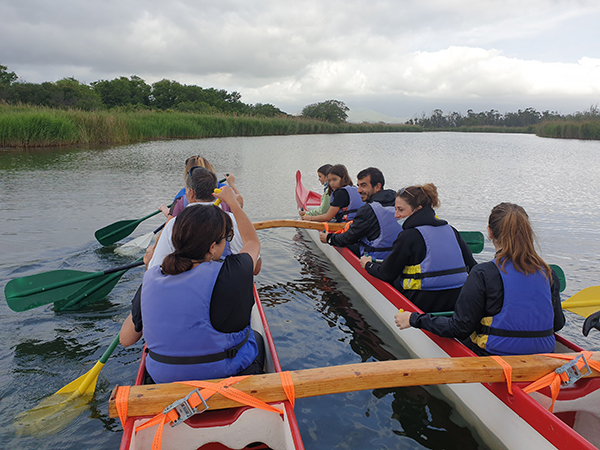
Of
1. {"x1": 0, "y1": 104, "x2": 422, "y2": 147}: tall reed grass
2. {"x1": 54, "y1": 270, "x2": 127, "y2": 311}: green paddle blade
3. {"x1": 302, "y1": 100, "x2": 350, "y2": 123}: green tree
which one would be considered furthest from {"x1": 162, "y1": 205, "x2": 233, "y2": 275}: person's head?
{"x1": 302, "y1": 100, "x2": 350, "y2": 123}: green tree

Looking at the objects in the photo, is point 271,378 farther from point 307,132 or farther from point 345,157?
point 307,132

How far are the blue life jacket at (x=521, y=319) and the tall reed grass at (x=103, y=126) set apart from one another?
1977 cm

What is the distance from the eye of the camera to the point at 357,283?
18.2 feet

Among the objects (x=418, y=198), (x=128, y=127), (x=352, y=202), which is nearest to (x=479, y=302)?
(x=418, y=198)

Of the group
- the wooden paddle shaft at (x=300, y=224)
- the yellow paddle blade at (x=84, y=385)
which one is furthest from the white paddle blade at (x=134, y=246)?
the yellow paddle blade at (x=84, y=385)

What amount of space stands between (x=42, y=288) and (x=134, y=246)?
8.89 feet

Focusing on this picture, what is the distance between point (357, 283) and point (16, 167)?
1338 centimetres

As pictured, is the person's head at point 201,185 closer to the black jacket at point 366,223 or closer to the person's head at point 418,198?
the person's head at point 418,198

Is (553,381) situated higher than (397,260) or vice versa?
(397,260)

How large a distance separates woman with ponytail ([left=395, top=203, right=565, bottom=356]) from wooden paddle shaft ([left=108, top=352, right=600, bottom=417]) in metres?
0.18

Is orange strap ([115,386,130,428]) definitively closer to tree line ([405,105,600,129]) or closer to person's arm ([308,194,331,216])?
person's arm ([308,194,331,216])

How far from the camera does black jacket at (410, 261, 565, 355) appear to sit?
2639 millimetres

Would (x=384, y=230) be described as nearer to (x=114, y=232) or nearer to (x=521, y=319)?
(x=521, y=319)

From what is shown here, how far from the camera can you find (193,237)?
2178mm
